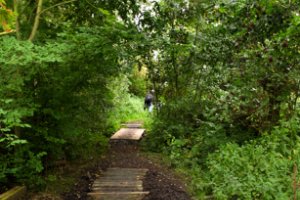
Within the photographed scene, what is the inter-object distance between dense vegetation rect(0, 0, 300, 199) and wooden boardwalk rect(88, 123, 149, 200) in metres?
0.86

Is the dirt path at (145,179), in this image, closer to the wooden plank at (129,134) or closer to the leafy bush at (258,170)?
the leafy bush at (258,170)

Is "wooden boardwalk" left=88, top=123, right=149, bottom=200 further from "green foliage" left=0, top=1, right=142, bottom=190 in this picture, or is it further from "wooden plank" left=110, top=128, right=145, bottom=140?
"wooden plank" left=110, top=128, right=145, bottom=140

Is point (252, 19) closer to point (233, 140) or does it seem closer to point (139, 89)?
point (233, 140)

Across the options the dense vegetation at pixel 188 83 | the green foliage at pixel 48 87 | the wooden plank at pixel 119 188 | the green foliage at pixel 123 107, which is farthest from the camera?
the green foliage at pixel 123 107

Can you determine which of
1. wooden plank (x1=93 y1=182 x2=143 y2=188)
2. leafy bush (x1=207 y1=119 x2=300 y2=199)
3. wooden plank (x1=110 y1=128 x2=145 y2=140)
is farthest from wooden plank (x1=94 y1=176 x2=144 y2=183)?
wooden plank (x1=110 y1=128 x2=145 y2=140)

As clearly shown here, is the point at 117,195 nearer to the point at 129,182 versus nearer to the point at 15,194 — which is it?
the point at 129,182

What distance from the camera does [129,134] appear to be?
11.4m

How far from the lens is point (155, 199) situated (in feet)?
17.9

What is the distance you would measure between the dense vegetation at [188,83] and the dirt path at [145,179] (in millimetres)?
375

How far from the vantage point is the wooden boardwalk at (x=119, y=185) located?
5.62 m

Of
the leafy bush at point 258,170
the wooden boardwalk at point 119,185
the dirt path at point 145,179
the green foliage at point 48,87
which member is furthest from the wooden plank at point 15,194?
the leafy bush at point 258,170

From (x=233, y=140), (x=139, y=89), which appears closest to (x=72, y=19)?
(x=233, y=140)

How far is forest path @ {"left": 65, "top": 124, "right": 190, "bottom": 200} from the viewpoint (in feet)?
18.5

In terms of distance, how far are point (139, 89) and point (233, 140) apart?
1419 centimetres
